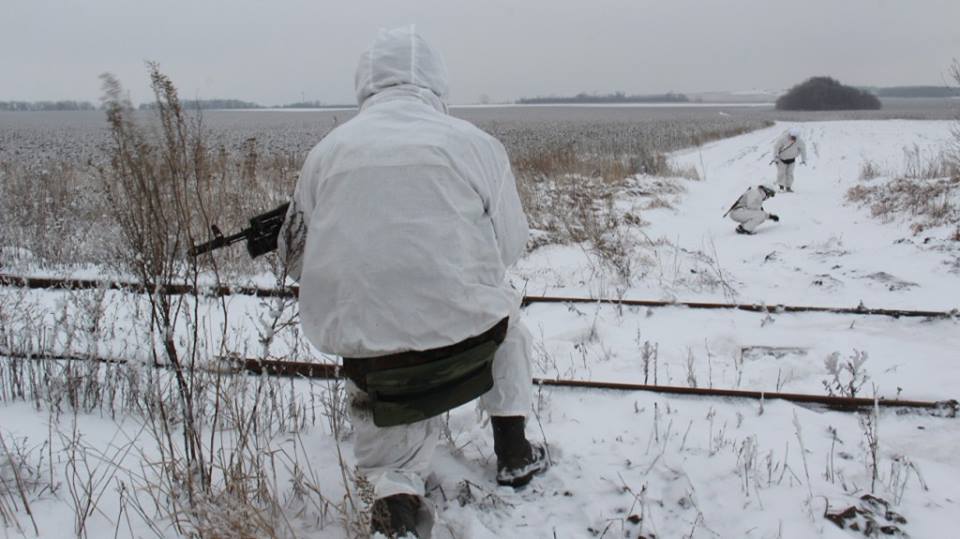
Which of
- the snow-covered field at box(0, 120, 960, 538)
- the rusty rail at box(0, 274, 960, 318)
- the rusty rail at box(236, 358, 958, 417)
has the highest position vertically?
the rusty rail at box(0, 274, 960, 318)

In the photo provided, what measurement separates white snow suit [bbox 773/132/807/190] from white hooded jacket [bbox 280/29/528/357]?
14.2 meters

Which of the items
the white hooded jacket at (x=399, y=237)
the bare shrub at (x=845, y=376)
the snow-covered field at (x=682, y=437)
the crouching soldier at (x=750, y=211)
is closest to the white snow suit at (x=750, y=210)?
the crouching soldier at (x=750, y=211)

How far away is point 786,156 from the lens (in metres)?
14.4

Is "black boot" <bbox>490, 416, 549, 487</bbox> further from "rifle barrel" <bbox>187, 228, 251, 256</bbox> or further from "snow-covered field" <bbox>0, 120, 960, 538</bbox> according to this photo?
Result: "rifle barrel" <bbox>187, 228, 251, 256</bbox>

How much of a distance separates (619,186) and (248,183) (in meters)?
7.31

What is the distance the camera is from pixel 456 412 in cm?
326

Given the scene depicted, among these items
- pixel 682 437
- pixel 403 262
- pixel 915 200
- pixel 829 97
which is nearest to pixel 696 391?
pixel 682 437

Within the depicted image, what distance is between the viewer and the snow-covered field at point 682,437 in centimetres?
237

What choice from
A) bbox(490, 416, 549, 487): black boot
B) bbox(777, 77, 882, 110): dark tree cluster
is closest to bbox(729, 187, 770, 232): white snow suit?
bbox(490, 416, 549, 487): black boot

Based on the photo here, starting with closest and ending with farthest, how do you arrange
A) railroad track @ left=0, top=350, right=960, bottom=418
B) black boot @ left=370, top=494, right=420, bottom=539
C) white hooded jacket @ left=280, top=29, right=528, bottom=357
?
white hooded jacket @ left=280, top=29, right=528, bottom=357 → black boot @ left=370, top=494, right=420, bottom=539 → railroad track @ left=0, top=350, right=960, bottom=418

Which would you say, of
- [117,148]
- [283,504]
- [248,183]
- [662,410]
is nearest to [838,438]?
[662,410]

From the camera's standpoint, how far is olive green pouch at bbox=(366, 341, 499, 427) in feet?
6.70

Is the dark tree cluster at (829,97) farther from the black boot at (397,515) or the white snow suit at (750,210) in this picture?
the black boot at (397,515)

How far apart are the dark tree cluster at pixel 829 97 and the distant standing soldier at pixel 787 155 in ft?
297
